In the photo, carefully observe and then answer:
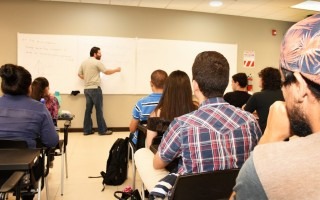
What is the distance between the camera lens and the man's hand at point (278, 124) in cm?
90

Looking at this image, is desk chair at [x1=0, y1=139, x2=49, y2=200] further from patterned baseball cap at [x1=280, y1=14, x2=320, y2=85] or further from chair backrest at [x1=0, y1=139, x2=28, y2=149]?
patterned baseball cap at [x1=280, y1=14, x2=320, y2=85]

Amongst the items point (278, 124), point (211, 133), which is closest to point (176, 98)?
point (211, 133)

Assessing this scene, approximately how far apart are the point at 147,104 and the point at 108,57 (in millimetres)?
3240

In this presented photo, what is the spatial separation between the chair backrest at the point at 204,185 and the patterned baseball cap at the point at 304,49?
694 millimetres

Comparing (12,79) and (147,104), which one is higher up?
(12,79)

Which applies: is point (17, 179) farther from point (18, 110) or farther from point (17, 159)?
point (18, 110)

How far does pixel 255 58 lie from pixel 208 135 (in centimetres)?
575

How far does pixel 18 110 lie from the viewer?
196cm

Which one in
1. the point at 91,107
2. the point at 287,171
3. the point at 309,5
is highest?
the point at 309,5

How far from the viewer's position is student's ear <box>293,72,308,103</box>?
558mm

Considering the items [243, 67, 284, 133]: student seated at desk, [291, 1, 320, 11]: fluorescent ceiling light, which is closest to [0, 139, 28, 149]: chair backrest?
[243, 67, 284, 133]: student seated at desk

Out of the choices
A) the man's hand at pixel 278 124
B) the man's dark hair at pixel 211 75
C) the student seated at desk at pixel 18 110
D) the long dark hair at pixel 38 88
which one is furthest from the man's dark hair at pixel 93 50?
the man's hand at pixel 278 124

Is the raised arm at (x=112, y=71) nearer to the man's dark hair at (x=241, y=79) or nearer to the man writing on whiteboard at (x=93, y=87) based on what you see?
the man writing on whiteboard at (x=93, y=87)

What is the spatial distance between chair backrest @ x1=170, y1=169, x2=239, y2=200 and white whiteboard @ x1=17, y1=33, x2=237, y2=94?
15.5ft
